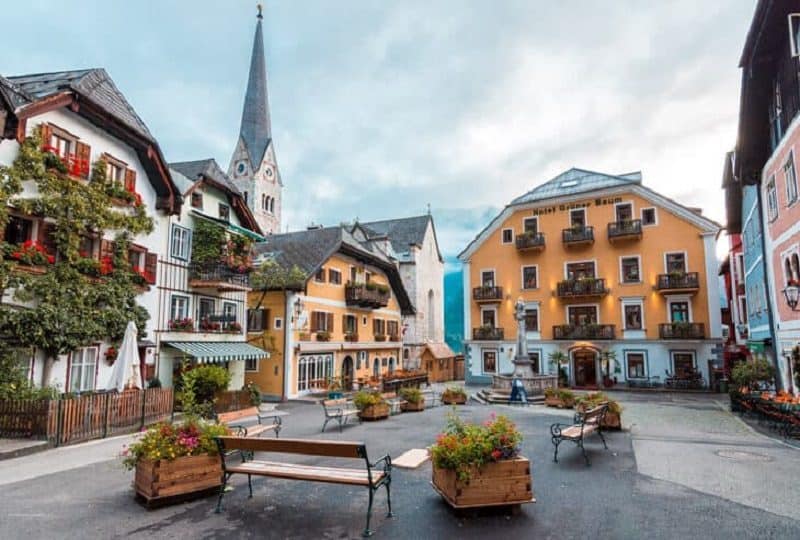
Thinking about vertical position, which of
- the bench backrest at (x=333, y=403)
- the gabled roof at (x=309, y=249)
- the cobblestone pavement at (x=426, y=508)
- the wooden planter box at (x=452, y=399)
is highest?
the gabled roof at (x=309, y=249)

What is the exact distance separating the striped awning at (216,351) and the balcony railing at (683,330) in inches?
910

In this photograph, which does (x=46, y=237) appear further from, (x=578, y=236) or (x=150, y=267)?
(x=578, y=236)

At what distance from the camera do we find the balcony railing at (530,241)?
33906 mm

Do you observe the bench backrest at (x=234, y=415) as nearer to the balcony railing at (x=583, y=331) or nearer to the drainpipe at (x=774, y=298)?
the drainpipe at (x=774, y=298)

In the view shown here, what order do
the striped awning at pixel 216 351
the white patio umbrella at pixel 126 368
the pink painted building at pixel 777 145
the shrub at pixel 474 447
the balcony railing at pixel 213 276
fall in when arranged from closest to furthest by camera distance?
1. the shrub at pixel 474 447
2. the pink painted building at pixel 777 145
3. the white patio umbrella at pixel 126 368
4. the striped awning at pixel 216 351
5. the balcony railing at pixel 213 276

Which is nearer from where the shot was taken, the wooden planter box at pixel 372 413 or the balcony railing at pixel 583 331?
the wooden planter box at pixel 372 413

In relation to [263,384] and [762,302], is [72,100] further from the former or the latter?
[762,302]

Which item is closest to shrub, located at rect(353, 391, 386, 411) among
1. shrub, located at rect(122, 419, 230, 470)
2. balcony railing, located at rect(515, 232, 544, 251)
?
shrub, located at rect(122, 419, 230, 470)

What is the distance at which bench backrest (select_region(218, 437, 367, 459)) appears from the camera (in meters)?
6.26

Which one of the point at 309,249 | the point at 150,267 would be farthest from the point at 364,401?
the point at 309,249

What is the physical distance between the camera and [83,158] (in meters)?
16.0

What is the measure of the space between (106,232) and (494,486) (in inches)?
621

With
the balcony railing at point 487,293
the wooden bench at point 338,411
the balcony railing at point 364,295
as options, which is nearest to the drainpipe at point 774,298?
the wooden bench at point 338,411

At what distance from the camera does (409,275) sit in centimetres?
4688
